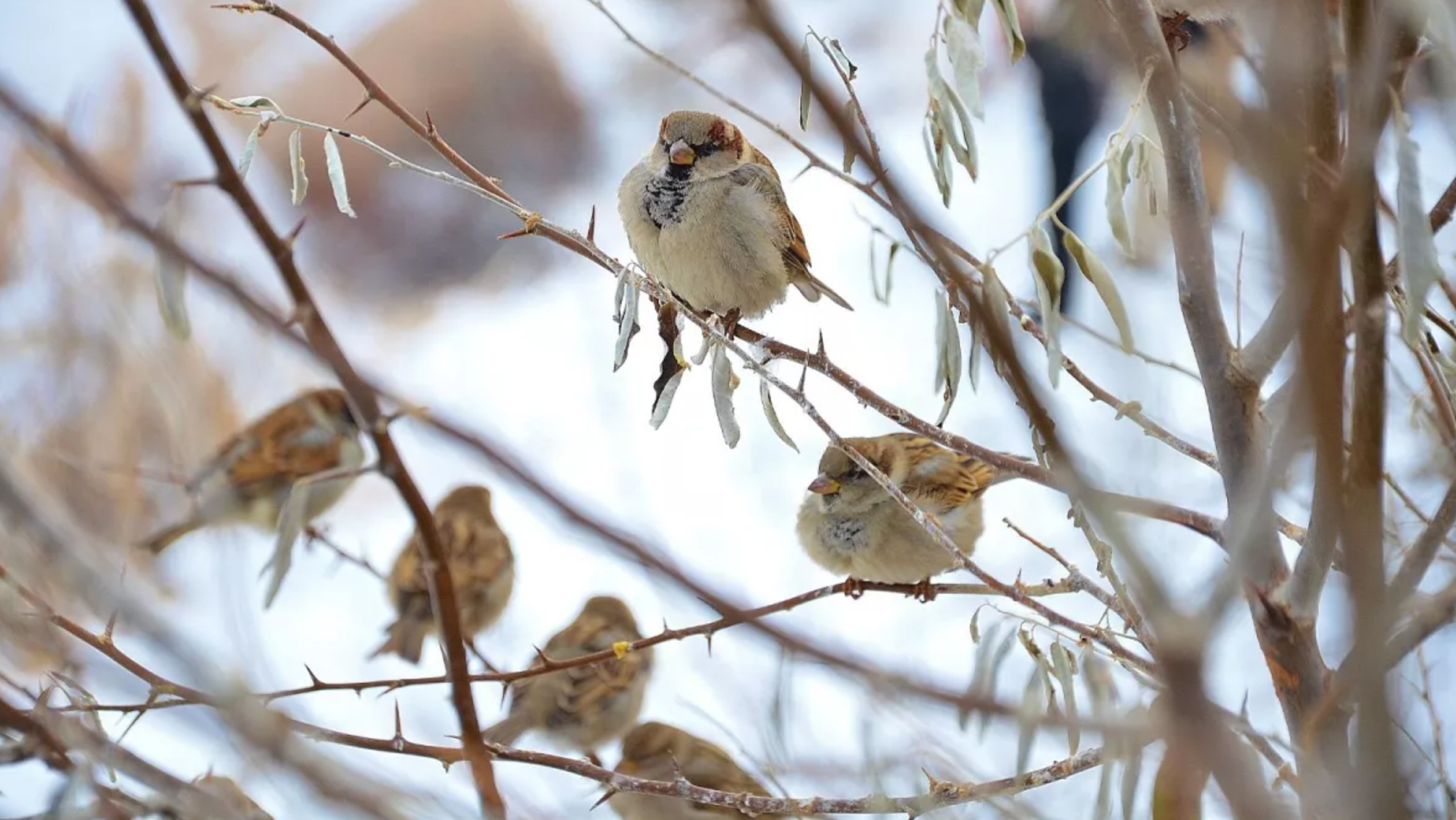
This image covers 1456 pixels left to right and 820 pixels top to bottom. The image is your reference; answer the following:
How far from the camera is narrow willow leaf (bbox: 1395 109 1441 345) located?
61 centimetres

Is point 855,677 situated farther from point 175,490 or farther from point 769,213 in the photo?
point 175,490

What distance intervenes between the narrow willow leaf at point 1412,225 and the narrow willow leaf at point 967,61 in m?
0.30

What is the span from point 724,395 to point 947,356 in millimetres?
186

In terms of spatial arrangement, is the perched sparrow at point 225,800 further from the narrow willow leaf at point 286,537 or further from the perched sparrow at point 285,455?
the perched sparrow at point 285,455

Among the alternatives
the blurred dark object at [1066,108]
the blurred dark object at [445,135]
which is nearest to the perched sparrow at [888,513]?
the blurred dark object at [1066,108]

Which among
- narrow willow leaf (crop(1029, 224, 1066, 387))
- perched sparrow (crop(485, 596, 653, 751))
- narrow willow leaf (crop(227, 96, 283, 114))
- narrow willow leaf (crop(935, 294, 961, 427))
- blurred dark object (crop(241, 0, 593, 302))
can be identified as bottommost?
narrow willow leaf (crop(1029, 224, 1066, 387))

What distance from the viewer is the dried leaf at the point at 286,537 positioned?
65 cm

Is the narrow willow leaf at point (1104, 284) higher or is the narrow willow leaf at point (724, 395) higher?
the narrow willow leaf at point (724, 395)

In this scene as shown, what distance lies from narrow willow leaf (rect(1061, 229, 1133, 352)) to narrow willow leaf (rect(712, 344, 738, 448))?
12.1 inches

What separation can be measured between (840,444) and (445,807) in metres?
0.59

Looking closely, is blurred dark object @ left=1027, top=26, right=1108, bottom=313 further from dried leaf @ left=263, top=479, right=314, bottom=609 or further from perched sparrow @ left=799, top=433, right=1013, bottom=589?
dried leaf @ left=263, top=479, right=314, bottom=609

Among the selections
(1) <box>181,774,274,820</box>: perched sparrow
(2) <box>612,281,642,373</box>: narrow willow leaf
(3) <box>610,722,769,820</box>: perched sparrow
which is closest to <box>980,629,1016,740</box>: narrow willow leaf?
(2) <box>612,281,642,373</box>: narrow willow leaf

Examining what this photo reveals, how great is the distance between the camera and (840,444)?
3.57 ft

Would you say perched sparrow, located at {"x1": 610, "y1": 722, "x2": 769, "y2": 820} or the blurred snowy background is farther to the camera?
perched sparrow, located at {"x1": 610, "y1": 722, "x2": 769, "y2": 820}
